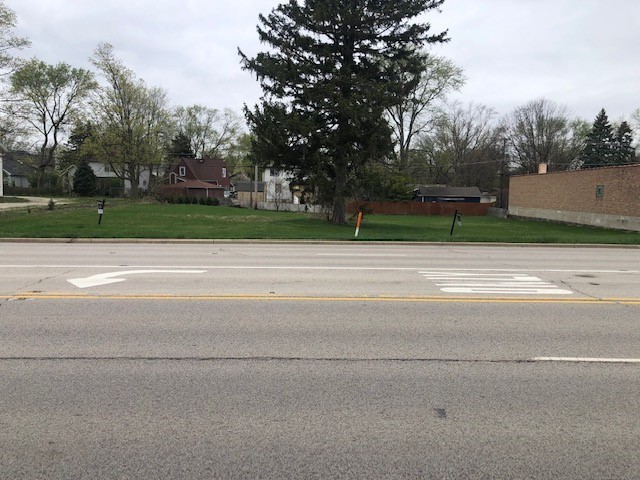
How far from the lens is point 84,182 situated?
225 feet

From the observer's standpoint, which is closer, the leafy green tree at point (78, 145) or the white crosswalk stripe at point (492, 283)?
the white crosswalk stripe at point (492, 283)

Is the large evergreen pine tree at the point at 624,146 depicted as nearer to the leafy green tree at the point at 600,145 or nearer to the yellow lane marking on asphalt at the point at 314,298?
the leafy green tree at the point at 600,145

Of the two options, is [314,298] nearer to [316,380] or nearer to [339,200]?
[316,380]

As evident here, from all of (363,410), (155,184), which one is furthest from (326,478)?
(155,184)

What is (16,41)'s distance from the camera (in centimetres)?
3447

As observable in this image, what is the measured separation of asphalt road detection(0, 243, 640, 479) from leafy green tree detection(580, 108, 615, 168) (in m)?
65.6

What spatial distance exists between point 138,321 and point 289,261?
6.59 m

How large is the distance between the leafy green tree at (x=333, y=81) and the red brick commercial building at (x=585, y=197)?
14.9 meters

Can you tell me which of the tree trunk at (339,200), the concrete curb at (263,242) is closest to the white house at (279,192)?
the tree trunk at (339,200)

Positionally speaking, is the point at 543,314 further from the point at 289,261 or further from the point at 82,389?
the point at 289,261

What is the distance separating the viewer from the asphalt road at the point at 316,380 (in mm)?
3215

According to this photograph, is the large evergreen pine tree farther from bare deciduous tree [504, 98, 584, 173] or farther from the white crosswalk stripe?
the white crosswalk stripe

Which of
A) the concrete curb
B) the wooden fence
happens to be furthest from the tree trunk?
the wooden fence

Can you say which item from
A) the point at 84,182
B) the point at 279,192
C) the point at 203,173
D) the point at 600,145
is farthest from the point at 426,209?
the point at 84,182
